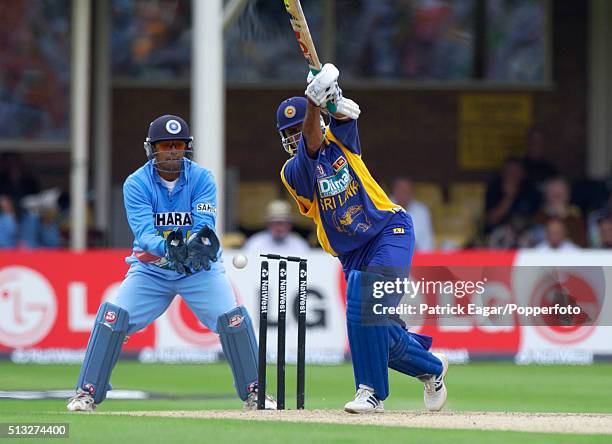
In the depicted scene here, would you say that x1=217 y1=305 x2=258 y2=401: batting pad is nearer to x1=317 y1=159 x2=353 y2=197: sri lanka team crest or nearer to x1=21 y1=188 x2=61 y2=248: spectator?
x1=317 y1=159 x2=353 y2=197: sri lanka team crest

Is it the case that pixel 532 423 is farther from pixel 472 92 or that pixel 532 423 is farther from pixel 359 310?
pixel 472 92

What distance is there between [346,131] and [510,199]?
33.3ft

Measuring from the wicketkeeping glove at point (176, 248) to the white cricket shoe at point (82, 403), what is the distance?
3.34 ft

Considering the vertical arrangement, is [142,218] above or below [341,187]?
below

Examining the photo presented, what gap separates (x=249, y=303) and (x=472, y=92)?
793cm

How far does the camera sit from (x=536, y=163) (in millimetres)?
19312

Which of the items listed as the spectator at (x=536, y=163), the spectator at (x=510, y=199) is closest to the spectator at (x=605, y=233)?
the spectator at (x=510, y=199)

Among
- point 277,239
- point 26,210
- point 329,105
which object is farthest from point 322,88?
point 26,210

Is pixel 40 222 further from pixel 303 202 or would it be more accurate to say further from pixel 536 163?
pixel 303 202

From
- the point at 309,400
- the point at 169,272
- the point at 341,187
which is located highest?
the point at 341,187

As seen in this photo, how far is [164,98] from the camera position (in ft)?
68.4

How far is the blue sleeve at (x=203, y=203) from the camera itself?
29.8ft

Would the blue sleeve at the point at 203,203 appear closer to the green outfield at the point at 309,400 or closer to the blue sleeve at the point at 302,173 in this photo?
the blue sleeve at the point at 302,173

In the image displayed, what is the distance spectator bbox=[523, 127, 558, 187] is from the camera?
19062mm
